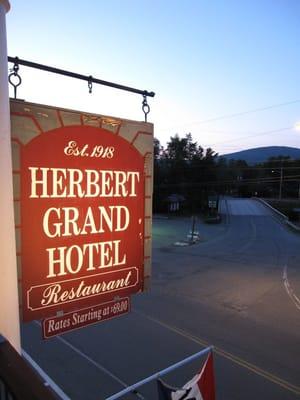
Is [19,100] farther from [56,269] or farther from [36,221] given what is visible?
[56,269]

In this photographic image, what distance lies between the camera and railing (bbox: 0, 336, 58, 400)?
158 cm

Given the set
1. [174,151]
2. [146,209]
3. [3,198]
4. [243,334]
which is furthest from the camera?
[174,151]

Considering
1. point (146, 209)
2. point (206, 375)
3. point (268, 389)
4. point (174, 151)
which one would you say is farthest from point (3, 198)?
point (174, 151)

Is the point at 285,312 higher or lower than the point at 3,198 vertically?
lower

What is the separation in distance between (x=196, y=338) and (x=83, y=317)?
Result: 7896mm

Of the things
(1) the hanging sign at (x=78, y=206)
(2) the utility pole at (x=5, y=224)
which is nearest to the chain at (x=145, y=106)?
(1) the hanging sign at (x=78, y=206)

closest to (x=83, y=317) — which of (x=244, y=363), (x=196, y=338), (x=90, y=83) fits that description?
(x=90, y=83)

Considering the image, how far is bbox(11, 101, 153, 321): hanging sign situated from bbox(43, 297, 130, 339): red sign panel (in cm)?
5

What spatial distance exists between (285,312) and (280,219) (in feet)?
122

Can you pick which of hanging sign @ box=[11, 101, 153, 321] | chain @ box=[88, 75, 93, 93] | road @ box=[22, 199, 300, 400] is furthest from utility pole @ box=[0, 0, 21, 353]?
road @ box=[22, 199, 300, 400]

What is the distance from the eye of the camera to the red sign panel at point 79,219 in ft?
9.41

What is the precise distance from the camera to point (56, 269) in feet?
10.0

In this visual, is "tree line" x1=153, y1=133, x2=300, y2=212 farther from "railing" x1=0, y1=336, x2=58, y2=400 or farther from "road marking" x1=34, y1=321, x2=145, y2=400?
"railing" x1=0, y1=336, x2=58, y2=400

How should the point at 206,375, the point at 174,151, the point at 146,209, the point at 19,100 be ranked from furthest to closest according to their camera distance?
1. the point at 174,151
2. the point at 206,375
3. the point at 146,209
4. the point at 19,100
